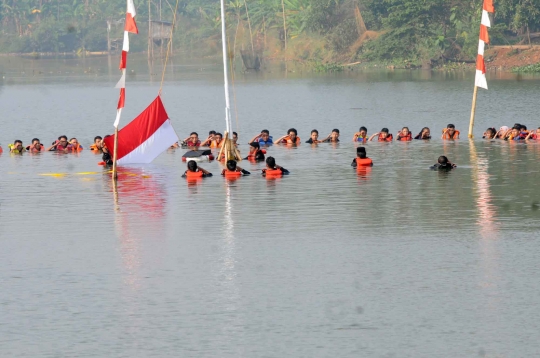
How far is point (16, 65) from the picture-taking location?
143500 millimetres

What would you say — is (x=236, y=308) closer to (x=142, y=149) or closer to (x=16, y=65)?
(x=142, y=149)

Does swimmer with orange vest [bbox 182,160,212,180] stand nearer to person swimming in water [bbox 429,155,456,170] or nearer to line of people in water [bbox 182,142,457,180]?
line of people in water [bbox 182,142,457,180]

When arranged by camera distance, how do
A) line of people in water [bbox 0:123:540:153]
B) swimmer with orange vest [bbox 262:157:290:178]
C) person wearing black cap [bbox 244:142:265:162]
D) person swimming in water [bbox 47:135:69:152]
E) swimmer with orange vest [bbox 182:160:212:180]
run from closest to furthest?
1. swimmer with orange vest [bbox 262:157:290:178]
2. swimmer with orange vest [bbox 182:160:212:180]
3. person wearing black cap [bbox 244:142:265:162]
4. line of people in water [bbox 0:123:540:153]
5. person swimming in water [bbox 47:135:69:152]

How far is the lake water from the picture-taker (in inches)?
696

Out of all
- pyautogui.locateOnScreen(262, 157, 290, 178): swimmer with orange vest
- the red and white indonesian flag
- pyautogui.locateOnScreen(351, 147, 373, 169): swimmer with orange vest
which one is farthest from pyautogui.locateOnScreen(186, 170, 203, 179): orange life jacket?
pyautogui.locateOnScreen(351, 147, 373, 169): swimmer with orange vest

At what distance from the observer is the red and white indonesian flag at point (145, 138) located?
1548 inches

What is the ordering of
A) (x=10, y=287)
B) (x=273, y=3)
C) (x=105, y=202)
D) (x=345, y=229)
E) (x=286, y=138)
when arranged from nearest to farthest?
(x=10, y=287)
(x=345, y=229)
(x=105, y=202)
(x=286, y=138)
(x=273, y=3)

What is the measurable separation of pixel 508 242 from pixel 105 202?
12.5 metres

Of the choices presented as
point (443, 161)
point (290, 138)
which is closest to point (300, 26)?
point (290, 138)

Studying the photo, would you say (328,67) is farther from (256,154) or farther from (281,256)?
(281,256)

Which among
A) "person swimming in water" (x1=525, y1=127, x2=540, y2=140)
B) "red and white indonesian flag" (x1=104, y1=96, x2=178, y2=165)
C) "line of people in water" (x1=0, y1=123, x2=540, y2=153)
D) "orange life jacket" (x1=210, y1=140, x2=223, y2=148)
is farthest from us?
"line of people in water" (x1=0, y1=123, x2=540, y2=153)

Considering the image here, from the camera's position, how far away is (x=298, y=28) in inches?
5005

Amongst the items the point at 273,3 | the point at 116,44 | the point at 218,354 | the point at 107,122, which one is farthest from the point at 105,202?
the point at 116,44

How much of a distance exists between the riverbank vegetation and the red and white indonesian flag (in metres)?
42.6
